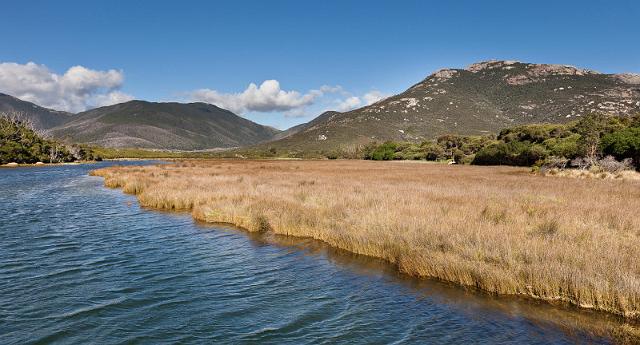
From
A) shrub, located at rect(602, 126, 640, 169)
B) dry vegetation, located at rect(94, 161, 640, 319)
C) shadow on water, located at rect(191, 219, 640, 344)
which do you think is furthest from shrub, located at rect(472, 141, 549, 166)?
shadow on water, located at rect(191, 219, 640, 344)

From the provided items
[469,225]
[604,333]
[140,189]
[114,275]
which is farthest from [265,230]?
[140,189]

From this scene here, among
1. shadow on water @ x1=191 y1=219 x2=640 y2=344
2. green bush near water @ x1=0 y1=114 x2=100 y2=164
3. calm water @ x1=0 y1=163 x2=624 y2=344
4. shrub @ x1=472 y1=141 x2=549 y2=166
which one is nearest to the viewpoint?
shadow on water @ x1=191 y1=219 x2=640 y2=344

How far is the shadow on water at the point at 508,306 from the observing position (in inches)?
350

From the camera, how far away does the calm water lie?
921 cm

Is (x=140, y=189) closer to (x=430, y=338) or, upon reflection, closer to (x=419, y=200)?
(x=419, y=200)

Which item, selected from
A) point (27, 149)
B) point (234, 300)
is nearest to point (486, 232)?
point (234, 300)

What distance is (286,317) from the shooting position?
10.3 metres

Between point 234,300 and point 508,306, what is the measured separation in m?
7.20

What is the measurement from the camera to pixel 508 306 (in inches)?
416

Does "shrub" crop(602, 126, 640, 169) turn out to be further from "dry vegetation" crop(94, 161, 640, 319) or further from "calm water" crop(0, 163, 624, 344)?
"calm water" crop(0, 163, 624, 344)

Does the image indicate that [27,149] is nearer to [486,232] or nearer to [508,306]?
[486,232]

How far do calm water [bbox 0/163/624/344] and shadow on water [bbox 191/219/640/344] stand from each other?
4 cm

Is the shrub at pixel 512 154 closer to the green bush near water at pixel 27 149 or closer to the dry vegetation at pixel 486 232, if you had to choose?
the dry vegetation at pixel 486 232

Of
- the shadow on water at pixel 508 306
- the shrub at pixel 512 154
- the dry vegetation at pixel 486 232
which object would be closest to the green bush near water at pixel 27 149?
the dry vegetation at pixel 486 232
